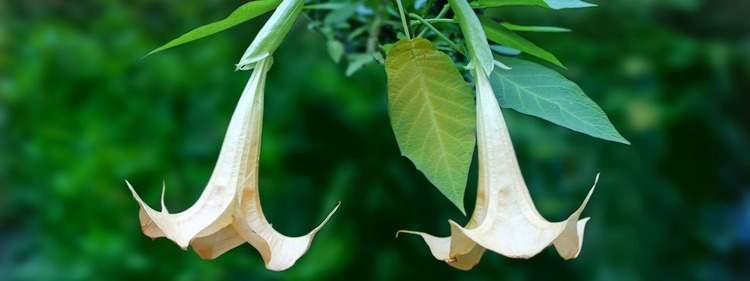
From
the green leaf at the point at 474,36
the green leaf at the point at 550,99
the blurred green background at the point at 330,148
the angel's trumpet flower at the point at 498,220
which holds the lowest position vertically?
the blurred green background at the point at 330,148

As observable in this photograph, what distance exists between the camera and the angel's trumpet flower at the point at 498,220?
0.31 metres

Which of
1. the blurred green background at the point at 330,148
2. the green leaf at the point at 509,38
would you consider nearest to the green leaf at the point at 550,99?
the green leaf at the point at 509,38

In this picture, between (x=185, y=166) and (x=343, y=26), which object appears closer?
(x=343, y=26)

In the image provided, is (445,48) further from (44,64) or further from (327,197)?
(44,64)

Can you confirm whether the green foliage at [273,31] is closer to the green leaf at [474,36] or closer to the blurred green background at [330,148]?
→ the green leaf at [474,36]

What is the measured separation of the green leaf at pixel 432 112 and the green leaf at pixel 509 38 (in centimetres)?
5

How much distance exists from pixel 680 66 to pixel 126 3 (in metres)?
1.01

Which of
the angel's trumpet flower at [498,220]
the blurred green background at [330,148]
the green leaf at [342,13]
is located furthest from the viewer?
the blurred green background at [330,148]

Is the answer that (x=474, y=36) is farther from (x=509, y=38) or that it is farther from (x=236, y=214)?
(x=236, y=214)

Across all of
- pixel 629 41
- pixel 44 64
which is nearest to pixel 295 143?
pixel 44 64

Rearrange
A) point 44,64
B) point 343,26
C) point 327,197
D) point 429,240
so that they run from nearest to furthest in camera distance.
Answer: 1. point 429,240
2. point 343,26
3. point 327,197
4. point 44,64

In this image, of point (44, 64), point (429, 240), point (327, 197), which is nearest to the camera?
point (429, 240)

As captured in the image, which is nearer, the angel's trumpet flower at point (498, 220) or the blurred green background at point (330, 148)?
the angel's trumpet flower at point (498, 220)

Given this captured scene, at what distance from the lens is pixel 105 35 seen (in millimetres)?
1323
